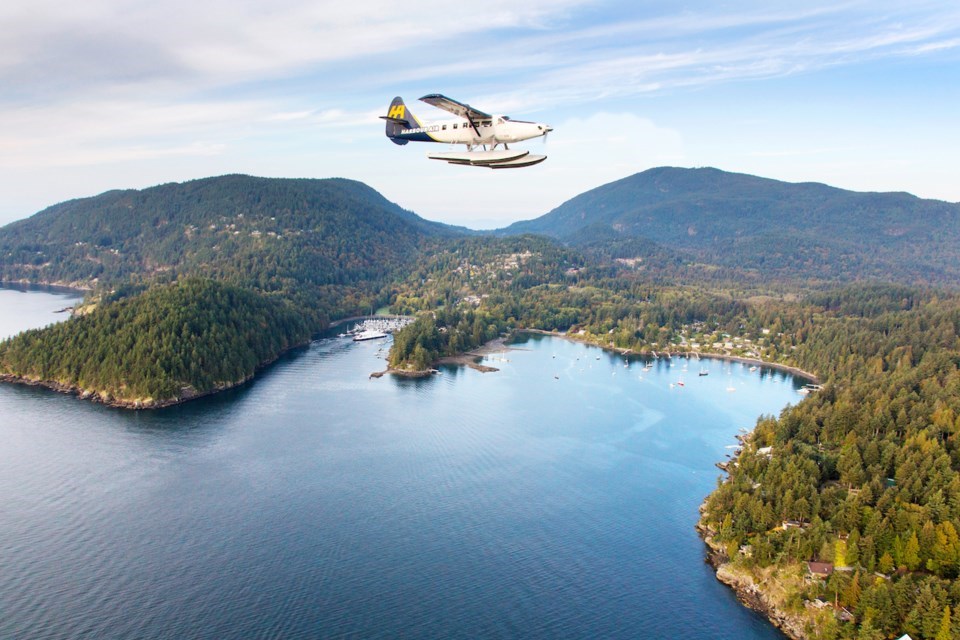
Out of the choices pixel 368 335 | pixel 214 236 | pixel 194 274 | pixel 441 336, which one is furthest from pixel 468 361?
pixel 214 236

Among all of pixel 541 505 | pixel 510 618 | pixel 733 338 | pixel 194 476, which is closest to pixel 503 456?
pixel 541 505

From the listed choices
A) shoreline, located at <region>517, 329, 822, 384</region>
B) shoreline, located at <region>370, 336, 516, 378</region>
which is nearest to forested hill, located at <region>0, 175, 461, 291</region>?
shoreline, located at <region>370, 336, 516, 378</region>

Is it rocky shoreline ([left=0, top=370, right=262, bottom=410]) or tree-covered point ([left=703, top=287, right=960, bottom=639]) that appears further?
rocky shoreline ([left=0, top=370, right=262, bottom=410])

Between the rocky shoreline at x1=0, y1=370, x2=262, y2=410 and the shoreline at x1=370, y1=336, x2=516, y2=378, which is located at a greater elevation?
the rocky shoreline at x1=0, y1=370, x2=262, y2=410

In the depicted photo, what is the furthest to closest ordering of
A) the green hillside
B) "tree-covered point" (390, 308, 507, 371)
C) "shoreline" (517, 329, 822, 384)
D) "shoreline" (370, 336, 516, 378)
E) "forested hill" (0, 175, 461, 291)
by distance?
"forested hill" (0, 175, 461, 291), "shoreline" (517, 329, 822, 384), "tree-covered point" (390, 308, 507, 371), "shoreline" (370, 336, 516, 378), the green hillside

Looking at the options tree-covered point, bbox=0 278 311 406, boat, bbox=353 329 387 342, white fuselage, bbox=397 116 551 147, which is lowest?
boat, bbox=353 329 387 342

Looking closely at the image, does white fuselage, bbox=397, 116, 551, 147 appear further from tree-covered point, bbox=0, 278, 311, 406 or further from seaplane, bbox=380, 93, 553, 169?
tree-covered point, bbox=0, 278, 311, 406

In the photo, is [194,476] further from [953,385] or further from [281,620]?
[953,385]
